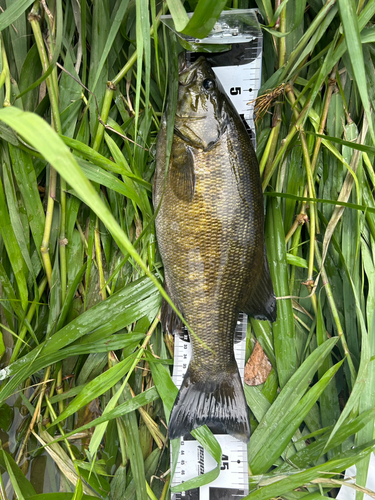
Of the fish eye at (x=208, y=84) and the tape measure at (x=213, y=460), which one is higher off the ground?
the fish eye at (x=208, y=84)

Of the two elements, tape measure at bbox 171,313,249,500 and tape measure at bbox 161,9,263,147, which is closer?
tape measure at bbox 161,9,263,147

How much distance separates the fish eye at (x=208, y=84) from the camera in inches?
45.7

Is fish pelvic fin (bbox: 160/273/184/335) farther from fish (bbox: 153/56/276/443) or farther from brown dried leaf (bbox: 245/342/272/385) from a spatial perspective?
brown dried leaf (bbox: 245/342/272/385)

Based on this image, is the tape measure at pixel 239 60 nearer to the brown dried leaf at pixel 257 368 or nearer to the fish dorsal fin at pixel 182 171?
the fish dorsal fin at pixel 182 171

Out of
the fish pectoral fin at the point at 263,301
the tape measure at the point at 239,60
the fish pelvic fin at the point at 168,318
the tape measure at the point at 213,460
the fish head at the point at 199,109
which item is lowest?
the tape measure at the point at 213,460

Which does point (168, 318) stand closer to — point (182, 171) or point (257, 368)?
point (257, 368)

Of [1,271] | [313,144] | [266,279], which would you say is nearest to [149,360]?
[266,279]

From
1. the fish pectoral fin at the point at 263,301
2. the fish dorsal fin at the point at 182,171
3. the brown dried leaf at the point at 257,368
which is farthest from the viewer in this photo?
the brown dried leaf at the point at 257,368

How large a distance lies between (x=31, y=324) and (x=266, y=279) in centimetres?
97

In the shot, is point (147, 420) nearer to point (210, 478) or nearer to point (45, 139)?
point (210, 478)

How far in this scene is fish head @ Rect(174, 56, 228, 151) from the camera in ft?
3.77

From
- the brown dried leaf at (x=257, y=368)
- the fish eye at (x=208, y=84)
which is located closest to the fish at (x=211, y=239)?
the fish eye at (x=208, y=84)

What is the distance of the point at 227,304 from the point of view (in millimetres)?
1220

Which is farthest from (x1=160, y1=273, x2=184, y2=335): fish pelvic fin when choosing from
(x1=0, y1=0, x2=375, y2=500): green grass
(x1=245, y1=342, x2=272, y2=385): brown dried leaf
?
(x1=245, y1=342, x2=272, y2=385): brown dried leaf
